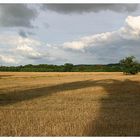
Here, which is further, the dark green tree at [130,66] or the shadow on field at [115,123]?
the dark green tree at [130,66]

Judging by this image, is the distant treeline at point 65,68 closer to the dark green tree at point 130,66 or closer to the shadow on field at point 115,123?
the dark green tree at point 130,66

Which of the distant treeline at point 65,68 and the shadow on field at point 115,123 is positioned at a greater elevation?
the distant treeline at point 65,68

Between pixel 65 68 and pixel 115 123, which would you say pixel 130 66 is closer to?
pixel 65 68

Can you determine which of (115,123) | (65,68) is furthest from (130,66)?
(115,123)

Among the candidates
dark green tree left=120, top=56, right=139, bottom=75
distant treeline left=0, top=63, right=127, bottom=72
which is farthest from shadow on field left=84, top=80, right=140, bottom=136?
distant treeline left=0, top=63, right=127, bottom=72

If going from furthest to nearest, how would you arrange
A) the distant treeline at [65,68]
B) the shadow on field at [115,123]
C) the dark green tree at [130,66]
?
the distant treeline at [65,68] < the dark green tree at [130,66] < the shadow on field at [115,123]

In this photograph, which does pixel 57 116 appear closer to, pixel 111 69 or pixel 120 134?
pixel 120 134

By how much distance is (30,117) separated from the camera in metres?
14.3

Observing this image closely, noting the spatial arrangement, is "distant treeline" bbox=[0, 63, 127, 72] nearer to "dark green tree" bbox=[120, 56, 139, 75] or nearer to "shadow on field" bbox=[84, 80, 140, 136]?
"dark green tree" bbox=[120, 56, 139, 75]

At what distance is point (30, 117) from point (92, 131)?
3.65m

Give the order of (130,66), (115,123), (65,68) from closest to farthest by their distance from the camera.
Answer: (115,123) → (130,66) → (65,68)

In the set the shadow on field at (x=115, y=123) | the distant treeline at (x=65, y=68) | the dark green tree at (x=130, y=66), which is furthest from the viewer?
the distant treeline at (x=65, y=68)

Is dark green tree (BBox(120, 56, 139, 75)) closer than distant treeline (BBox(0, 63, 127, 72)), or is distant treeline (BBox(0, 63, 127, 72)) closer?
dark green tree (BBox(120, 56, 139, 75))

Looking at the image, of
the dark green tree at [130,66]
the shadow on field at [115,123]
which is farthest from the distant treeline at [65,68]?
the shadow on field at [115,123]
